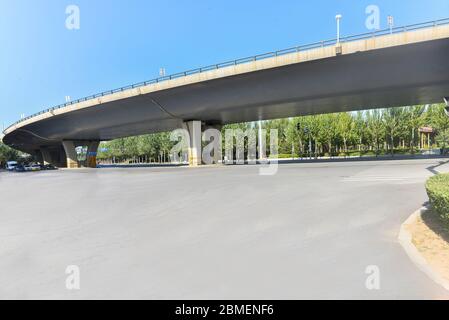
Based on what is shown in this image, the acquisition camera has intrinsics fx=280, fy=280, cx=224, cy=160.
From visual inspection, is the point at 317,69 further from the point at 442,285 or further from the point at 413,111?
the point at 413,111

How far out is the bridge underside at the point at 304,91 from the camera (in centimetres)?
2114

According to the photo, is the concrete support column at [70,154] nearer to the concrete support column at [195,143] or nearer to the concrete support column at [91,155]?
the concrete support column at [91,155]

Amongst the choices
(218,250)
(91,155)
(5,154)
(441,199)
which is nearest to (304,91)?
(441,199)

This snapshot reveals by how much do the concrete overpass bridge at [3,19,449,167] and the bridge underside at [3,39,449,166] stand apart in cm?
7

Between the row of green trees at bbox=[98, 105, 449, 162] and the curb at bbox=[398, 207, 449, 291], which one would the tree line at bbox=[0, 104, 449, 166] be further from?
the curb at bbox=[398, 207, 449, 291]

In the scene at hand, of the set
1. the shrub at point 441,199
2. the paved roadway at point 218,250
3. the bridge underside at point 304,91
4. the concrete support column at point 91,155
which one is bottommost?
the paved roadway at point 218,250

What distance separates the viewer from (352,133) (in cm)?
6072

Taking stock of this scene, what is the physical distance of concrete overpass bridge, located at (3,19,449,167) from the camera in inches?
803

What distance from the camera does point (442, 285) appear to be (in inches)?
142

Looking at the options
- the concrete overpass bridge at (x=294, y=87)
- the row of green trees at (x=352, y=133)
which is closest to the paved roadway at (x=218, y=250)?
the concrete overpass bridge at (x=294, y=87)

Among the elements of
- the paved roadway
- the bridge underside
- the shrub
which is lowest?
the paved roadway

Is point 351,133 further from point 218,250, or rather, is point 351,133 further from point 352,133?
point 218,250

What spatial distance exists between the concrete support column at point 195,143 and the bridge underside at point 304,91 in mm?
1065

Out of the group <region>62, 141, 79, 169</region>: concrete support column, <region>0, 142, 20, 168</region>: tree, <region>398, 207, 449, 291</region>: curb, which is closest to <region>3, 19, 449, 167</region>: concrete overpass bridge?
<region>62, 141, 79, 169</region>: concrete support column
